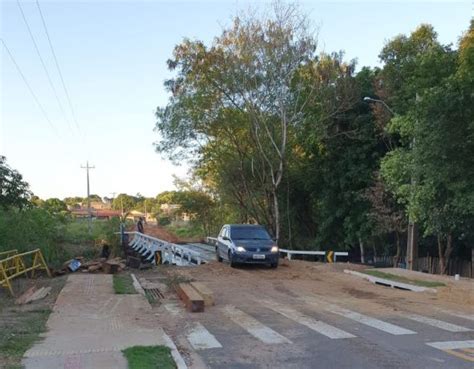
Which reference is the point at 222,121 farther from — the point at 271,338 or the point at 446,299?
the point at 271,338

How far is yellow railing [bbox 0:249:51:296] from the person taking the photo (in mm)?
16189

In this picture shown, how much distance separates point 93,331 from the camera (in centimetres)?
878

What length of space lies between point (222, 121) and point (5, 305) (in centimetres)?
2227

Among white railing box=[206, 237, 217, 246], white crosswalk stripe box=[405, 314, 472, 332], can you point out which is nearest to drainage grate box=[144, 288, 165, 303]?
white crosswalk stripe box=[405, 314, 472, 332]

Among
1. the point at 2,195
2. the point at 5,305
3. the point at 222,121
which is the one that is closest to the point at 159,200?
Result: the point at 222,121

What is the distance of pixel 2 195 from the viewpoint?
843 inches

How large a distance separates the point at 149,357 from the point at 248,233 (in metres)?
14.0

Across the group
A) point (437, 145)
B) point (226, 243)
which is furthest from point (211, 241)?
point (437, 145)

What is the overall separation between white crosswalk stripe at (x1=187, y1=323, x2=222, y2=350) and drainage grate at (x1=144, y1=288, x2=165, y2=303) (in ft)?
11.8

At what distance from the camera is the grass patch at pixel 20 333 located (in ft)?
23.6

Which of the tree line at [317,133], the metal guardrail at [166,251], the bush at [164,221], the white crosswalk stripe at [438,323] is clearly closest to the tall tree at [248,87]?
the tree line at [317,133]

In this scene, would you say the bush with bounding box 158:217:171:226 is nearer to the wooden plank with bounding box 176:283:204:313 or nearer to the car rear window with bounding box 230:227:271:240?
the car rear window with bounding box 230:227:271:240

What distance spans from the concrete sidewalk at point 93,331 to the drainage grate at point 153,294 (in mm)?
376

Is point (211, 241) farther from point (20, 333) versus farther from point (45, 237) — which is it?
point (20, 333)
